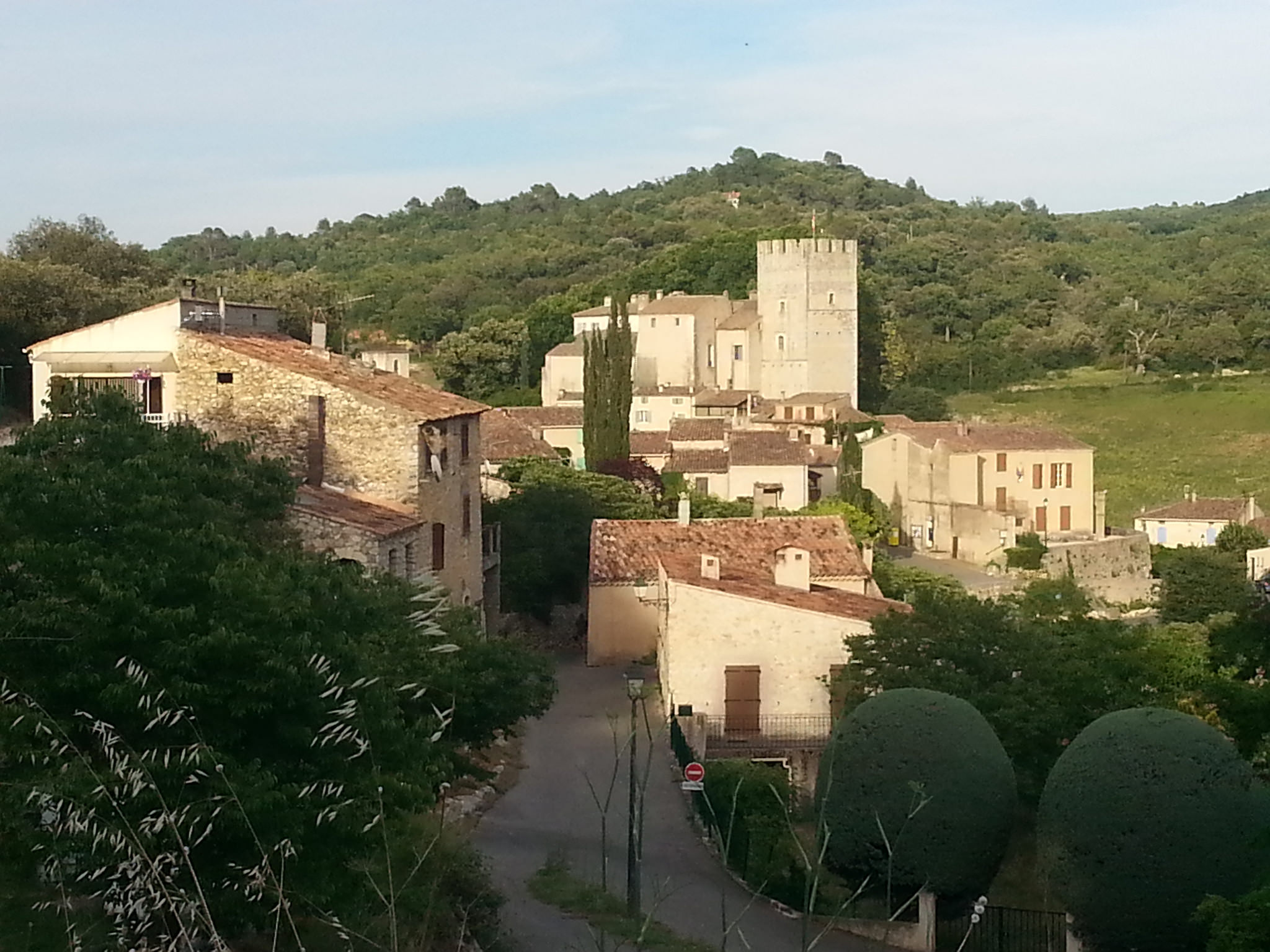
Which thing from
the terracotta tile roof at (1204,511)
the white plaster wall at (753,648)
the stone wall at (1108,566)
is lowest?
the stone wall at (1108,566)

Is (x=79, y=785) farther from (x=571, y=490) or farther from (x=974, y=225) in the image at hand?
(x=974, y=225)

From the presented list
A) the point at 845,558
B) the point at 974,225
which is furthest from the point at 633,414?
the point at 974,225

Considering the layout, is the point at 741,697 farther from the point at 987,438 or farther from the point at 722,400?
the point at 722,400

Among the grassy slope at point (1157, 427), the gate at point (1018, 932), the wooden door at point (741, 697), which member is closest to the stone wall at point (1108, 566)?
the grassy slope at point (1157, 427)

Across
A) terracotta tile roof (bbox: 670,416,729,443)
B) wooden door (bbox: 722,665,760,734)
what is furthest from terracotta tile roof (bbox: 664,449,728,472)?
wooden door (bbox: 722,665,760,734)

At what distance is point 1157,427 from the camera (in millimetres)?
78875

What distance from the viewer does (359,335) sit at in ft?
233

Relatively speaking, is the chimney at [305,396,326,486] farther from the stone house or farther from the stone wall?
the stone wall

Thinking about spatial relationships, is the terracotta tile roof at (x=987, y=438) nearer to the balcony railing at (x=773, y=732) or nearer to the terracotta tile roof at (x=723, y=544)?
the terracotta tile roof at (x=723, y=544)

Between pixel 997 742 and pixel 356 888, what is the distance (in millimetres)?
8853

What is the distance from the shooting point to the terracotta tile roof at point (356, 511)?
846 inches

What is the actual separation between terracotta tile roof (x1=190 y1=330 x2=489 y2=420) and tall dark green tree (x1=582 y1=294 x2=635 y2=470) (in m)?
26.0

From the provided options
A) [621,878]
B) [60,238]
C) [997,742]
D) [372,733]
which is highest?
[60,238]

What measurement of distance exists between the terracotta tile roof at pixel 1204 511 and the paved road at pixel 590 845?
35.9m
